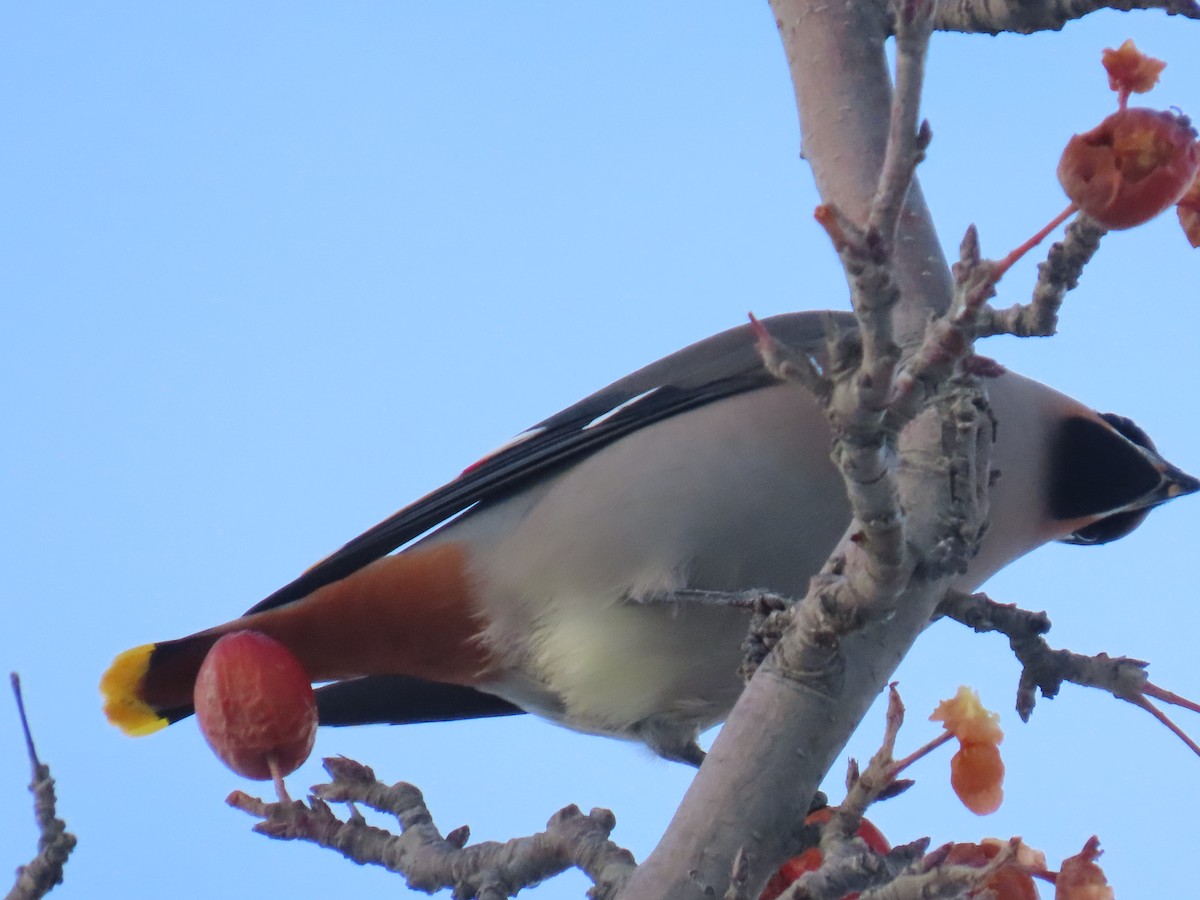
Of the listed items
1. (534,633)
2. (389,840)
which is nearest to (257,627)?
(534,633)

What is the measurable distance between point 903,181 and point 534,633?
2077 millimetres

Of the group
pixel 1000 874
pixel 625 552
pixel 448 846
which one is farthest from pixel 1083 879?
pixel 625 552

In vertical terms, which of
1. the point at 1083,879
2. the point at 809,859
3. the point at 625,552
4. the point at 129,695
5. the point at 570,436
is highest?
the point at 570,436

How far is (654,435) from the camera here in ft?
10.6

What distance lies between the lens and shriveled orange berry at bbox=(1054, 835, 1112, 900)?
5.52 ft

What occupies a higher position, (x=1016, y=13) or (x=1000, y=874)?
(x=1016, y=13)

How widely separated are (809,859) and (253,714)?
0.96 meters

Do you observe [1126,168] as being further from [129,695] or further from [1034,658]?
[129,695]

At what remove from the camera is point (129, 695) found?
3.11m

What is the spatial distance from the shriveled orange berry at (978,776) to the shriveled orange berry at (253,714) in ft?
3.63

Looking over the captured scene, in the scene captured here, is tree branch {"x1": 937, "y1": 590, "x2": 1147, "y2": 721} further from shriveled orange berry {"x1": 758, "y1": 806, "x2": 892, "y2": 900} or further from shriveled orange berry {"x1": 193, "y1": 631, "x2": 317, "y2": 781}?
shriveled orange berry {"x1": 193, "y1": 631, "x2": 317, "y2": 781}

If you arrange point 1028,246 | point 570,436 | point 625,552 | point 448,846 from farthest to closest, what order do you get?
point 570,436 < point 625,552 < point 448,846 < point 1028,246

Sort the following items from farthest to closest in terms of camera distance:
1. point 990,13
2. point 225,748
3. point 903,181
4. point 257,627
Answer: point 257,627
point 990,13
point 225,748
point 903,181

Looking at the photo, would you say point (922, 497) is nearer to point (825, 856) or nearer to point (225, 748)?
point (825, 856)
